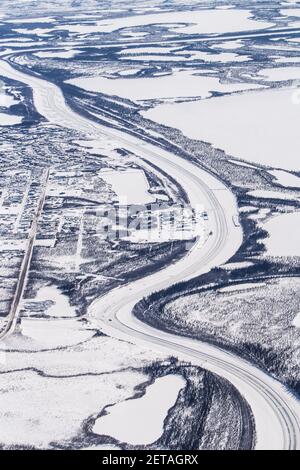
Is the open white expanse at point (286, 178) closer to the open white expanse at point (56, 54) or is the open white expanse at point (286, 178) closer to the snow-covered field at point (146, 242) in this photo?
the snow-covered field at point (146, 242)

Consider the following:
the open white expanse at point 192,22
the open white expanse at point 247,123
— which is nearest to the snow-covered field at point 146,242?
the open white expanse at point 247,123

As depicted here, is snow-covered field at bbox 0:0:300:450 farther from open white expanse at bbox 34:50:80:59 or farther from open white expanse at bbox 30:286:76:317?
open white expanse at bbox 34:50:80:59

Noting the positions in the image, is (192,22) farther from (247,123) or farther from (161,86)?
(247,123)

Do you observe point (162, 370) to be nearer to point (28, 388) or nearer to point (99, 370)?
point (99, 370)

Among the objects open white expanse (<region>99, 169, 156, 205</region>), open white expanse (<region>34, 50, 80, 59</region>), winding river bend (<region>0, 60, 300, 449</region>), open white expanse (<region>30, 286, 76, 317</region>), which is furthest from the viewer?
open white expanse (<region>34, 50, 80, 59</region>)

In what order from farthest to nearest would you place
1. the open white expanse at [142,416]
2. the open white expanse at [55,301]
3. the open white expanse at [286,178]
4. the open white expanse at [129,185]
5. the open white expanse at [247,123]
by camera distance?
the open white expanse at [247,123]
the open white expanse at [286,178]
the open white expanse at [129,185]
the open white expanse at [55,301]
the open white expanse at [142,416]

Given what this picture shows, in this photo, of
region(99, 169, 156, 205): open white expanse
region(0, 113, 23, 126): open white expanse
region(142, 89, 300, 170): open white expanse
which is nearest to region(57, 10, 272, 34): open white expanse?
region(142, 89, 300, 170): open white expanse
